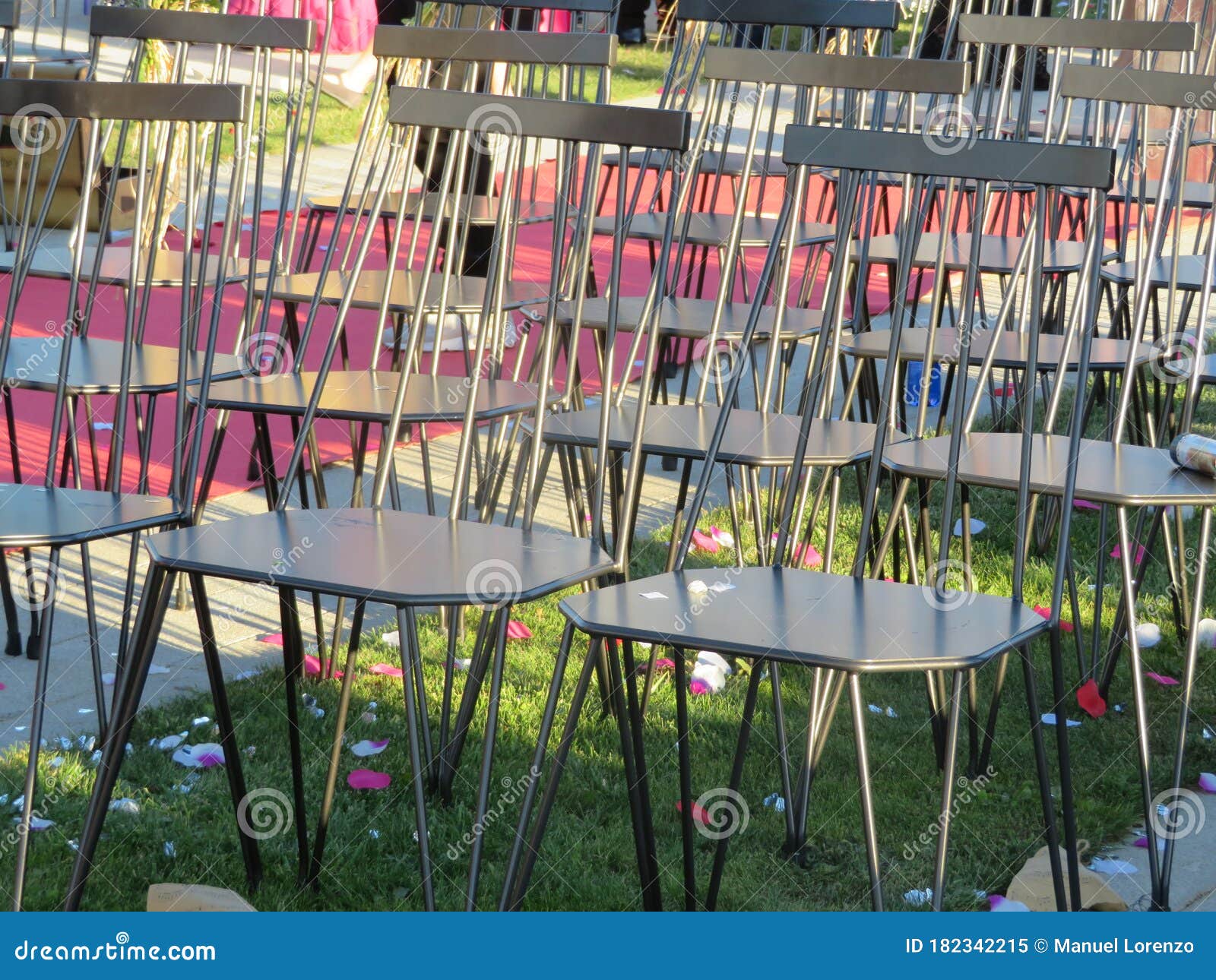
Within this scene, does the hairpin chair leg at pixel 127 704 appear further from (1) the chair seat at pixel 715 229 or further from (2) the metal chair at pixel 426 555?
(1) the chair seat at pixel 715 229

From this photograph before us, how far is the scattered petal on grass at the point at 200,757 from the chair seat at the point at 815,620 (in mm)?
919

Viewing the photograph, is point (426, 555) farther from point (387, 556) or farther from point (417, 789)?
point (417, 789)

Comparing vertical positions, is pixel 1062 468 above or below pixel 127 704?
above

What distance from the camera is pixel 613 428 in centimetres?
263

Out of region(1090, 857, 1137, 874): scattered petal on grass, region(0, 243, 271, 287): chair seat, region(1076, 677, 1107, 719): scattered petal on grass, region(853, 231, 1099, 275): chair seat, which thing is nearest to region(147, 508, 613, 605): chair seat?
region(1090, 857, 1137, 874): scattered petal on grass

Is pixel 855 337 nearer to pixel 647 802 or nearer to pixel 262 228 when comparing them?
pixel 647 802

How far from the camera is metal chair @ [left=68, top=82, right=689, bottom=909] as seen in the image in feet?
6.38

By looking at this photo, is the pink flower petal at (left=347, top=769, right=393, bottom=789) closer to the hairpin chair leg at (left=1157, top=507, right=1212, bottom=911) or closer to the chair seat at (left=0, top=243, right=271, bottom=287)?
the hairpin chair leg at (left=1157, top=507, right=1212, bottom=911)

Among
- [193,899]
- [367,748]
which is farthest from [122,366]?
[193,899]

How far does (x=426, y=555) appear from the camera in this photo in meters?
2.09

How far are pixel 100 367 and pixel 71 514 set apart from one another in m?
0.71

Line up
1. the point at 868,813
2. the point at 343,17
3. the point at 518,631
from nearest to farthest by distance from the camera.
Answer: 1. the point at 868,813
2. the point at 518,631
3. the point at 343,17

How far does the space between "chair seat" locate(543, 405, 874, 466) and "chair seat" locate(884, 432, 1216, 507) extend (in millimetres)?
105
